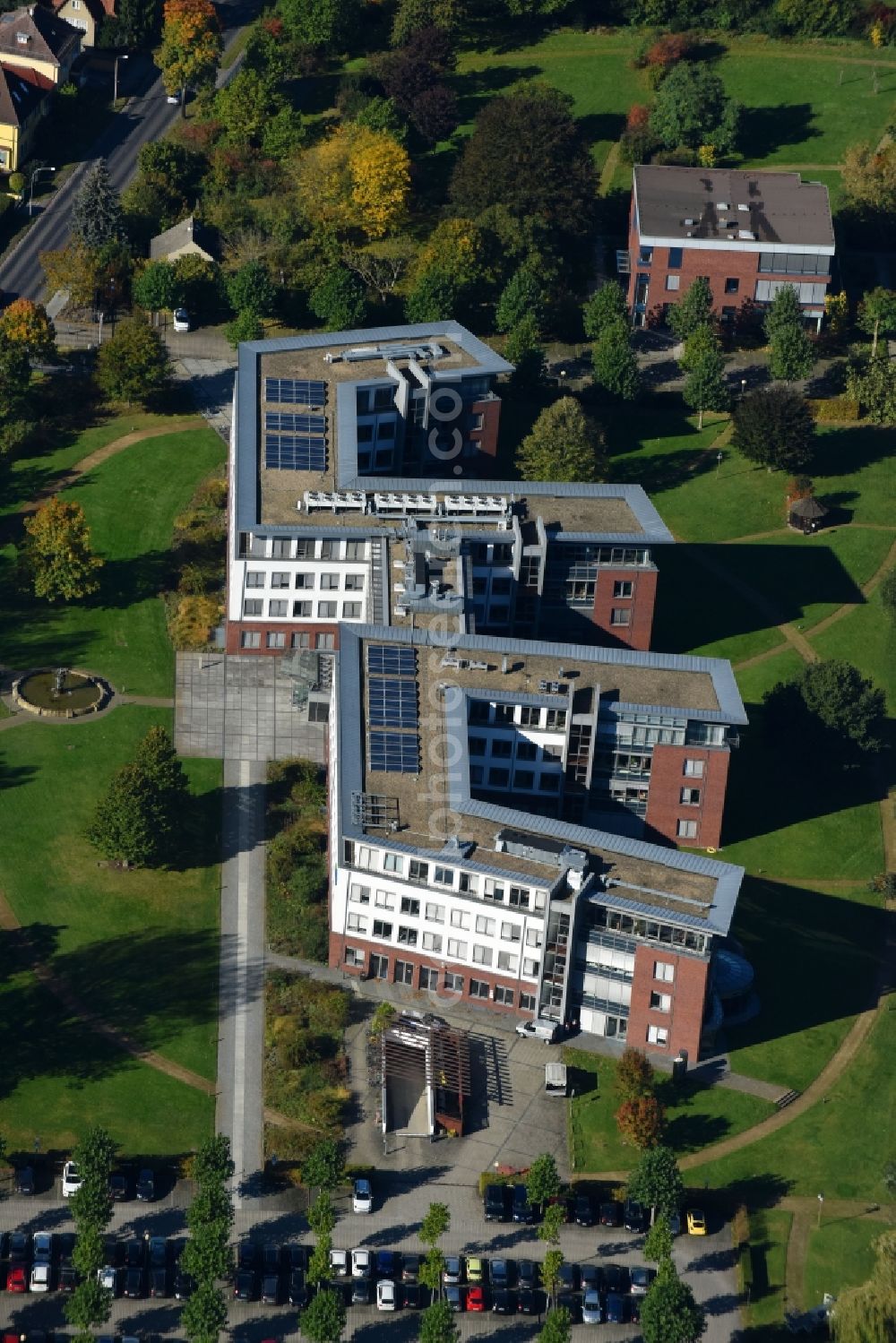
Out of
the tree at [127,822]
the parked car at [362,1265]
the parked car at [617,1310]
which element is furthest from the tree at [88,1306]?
the tree at [127,822]

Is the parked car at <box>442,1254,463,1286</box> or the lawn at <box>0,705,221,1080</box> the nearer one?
the parked car at <box>442,1254,463,1286</box>

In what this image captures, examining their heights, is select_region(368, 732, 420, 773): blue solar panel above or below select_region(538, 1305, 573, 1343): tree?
above

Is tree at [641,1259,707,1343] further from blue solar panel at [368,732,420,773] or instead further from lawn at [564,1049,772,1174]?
blue solar panel at [368,732,420,773]

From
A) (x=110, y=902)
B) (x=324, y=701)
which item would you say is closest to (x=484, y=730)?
(x=324, y=701)

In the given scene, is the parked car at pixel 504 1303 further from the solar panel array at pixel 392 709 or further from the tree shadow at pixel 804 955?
the solar panel array at pixel 392 709

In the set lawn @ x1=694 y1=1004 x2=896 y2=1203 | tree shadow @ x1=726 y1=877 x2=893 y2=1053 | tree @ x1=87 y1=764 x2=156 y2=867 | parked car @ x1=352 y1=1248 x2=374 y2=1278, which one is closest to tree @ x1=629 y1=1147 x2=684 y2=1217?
lawn @ x1=694 y1=1004 x2=896 y2=1203
